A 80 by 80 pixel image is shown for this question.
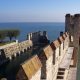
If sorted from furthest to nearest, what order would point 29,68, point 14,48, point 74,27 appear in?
point 14,48
point 74,27
point 29,68

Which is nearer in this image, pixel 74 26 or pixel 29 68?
pixel 29 68

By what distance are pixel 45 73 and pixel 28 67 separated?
2.50m

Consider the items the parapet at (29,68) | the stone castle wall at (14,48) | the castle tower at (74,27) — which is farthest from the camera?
the stone castle wall at (14,48)

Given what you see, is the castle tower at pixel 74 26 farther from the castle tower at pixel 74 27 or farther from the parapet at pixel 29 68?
the parapet at pixel 29 68

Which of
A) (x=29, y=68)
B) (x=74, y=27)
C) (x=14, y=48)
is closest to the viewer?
A: (x=29, y=68)

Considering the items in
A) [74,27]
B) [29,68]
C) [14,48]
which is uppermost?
[29,68]

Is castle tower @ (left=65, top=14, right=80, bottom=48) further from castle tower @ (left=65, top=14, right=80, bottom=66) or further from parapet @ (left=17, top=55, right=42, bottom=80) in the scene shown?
parapet @ (left=17, top=55, right=42, bottom=80)

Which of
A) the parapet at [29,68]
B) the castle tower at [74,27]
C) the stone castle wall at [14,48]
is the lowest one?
the stone castle wall at [14,48]

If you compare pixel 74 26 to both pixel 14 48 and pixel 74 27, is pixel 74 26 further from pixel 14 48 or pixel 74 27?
pixel 14 48

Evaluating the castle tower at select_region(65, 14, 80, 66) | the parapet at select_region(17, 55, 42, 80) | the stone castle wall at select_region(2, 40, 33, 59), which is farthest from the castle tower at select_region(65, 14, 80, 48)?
the parapet at select_region(17, 55, 42, 80)

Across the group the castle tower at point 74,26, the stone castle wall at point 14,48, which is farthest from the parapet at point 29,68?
the stone castle wall at point 14,48

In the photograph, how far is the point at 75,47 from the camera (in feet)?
73.0

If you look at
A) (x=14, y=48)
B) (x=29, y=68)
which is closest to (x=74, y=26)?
(x=14, y=48)

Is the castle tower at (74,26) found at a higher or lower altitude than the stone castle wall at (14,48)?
higher
